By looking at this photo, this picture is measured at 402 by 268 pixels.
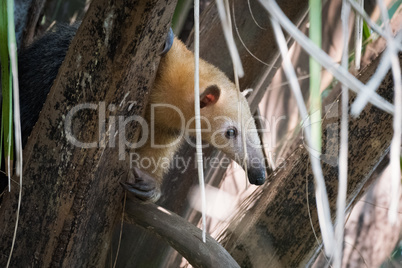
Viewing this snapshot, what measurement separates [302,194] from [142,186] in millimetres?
757

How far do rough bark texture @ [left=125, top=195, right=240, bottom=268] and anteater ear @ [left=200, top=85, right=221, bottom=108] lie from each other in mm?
757

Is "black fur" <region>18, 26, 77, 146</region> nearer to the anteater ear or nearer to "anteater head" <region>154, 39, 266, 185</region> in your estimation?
"anteater head" <region>154, 39, 266, 185</region>

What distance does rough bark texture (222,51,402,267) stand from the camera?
6.91 ft

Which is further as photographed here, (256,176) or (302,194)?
(256,176)

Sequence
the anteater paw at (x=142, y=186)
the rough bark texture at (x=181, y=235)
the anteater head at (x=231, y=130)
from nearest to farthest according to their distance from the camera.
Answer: the rough bark texture at (x=181, y=235) → the anteater paw at (x=142, y=186) → the anteater head at (x=231, y=130)

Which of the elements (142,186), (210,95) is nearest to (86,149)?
(142,186)

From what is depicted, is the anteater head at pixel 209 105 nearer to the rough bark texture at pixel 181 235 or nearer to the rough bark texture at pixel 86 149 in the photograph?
the rough bark texture at pixel 181 235

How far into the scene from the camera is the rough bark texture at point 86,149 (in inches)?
65.1

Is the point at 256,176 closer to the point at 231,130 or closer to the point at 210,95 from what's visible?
the point at 231,130

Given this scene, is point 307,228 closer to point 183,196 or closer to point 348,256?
point 183,196

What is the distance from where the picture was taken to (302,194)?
7.20ft

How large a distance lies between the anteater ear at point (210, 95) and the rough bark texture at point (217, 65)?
1.05 ft

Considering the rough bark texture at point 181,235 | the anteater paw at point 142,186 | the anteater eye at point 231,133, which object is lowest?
the rough bark texture at point 181,235

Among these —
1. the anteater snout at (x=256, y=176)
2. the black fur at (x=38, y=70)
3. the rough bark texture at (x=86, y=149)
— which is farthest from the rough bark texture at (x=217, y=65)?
the rough bark texture at (x=86, y=149)
